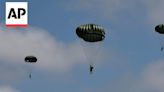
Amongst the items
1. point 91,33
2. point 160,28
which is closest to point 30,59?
point 91,33

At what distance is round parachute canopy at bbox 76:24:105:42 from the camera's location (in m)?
125

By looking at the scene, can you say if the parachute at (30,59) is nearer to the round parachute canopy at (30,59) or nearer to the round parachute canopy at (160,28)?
the round parachute canopy at (30,59)

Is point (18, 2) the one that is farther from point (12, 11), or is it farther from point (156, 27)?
point (156, 27)

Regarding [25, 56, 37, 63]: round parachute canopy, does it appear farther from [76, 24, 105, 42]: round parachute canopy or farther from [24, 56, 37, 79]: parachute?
[76, 24, 105, 42]: round parachute canopy

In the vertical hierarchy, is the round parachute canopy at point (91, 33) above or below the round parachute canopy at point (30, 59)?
above

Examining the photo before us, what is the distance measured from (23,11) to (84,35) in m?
51.8

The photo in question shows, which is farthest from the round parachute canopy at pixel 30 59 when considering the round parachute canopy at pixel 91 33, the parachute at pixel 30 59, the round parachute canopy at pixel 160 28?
the round parachute canopy at pixel 160 28

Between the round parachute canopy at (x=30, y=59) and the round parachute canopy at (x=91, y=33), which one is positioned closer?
the round parachute canopy at (x=91, y=33)

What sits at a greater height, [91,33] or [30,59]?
[91,33]

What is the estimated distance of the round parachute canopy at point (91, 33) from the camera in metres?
125

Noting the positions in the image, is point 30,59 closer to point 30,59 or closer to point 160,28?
point 30,59

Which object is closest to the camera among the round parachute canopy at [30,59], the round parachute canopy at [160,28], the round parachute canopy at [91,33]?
the round parachute canopy at [91,33]

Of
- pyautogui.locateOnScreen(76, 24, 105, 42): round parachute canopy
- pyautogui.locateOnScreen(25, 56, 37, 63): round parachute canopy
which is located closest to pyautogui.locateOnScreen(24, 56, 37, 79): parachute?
pyautogui.locateOnScreen(25, 56, 37, 63): round parachute canopy

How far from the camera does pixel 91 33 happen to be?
4906 inches
